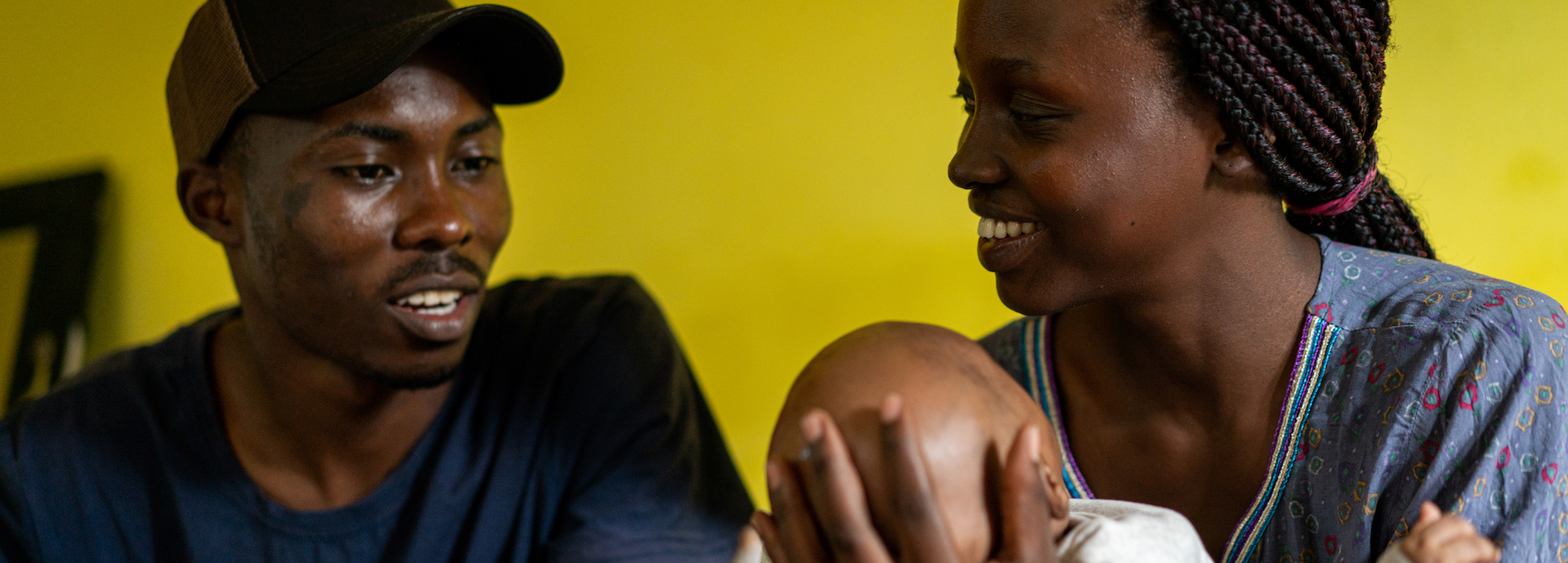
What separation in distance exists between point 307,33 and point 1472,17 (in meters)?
1.74

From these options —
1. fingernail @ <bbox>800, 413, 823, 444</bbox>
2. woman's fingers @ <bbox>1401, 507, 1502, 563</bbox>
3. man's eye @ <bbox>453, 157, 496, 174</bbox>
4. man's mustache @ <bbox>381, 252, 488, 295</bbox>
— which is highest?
man's eye @ <bbox>453, 157, 496, 174</bbox>

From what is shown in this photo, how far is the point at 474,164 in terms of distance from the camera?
1670 millimetres

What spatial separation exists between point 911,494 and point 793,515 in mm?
126

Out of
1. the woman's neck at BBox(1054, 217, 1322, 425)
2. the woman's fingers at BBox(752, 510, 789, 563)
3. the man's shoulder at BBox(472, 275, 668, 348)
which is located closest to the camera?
the woman's fingers at BBox(752, 510, 789, 563)

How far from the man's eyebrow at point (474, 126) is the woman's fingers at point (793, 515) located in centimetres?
85

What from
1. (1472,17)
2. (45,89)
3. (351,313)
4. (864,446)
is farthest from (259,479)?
(1472,17)

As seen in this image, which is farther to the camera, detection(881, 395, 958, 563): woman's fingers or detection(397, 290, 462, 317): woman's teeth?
detection(397, 290, 462, 317): woman's teeth

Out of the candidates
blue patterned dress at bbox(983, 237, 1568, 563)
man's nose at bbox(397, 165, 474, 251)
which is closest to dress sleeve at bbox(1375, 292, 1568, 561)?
blue patterned dress at bbox(983, 237, 1568, 563)

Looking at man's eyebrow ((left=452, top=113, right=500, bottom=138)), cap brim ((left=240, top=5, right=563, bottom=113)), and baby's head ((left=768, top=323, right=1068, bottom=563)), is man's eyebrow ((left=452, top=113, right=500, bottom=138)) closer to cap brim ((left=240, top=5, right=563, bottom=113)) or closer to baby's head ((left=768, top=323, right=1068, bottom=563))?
cap brim ((left=240, top=5, right=563, bottom=113))

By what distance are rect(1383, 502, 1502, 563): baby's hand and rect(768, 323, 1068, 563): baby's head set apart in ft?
0.94

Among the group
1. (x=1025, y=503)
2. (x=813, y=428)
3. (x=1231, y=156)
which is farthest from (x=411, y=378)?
(x=1231, y=156)

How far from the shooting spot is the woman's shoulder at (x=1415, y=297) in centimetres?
119

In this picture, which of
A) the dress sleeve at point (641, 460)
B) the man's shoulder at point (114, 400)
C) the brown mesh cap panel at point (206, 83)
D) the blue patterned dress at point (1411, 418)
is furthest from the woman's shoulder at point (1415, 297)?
the man's shoulder at point (114, 400)

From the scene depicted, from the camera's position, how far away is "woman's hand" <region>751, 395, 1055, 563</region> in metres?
0.90
